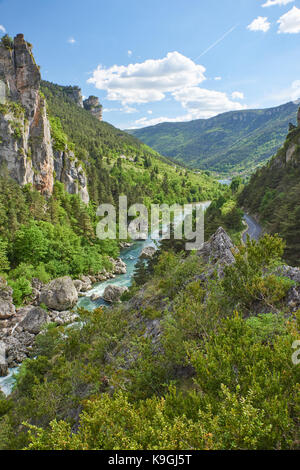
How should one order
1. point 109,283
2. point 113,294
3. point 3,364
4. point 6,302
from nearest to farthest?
1. point 3,364
2. point 6,302
3. point 113,294
4. point 109,283

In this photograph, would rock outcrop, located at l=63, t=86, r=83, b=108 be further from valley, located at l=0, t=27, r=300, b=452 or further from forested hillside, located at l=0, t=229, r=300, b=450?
forested hillside, located at l=0, t=229, r=300, b=450

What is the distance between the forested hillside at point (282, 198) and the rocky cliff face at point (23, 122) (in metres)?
46.1

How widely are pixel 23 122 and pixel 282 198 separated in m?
51.3

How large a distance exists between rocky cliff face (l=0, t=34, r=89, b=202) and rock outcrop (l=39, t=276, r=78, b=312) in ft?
80.3

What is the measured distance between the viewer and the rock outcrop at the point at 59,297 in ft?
120

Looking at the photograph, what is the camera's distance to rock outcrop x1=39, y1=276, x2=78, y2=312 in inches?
1437

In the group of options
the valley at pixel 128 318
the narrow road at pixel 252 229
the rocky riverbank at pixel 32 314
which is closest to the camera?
the valley at pixel 128 318

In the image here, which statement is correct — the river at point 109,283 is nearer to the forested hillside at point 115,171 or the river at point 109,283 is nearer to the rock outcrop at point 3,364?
the rock outcrop at point 3,364

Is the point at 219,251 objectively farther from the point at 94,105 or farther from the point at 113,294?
the point at 94,105

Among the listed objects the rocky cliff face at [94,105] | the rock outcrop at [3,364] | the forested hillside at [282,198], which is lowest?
the rock outcrop at [3,364]

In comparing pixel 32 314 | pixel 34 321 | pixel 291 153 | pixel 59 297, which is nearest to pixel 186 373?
pixel 34 321

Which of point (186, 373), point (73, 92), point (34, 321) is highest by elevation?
point (73, 92)

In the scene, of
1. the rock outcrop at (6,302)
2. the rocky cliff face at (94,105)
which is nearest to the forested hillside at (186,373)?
the rock outcrop at (6,302)

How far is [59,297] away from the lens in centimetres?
3656
